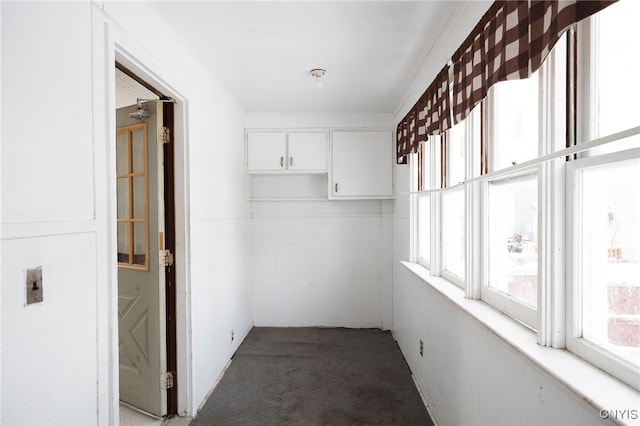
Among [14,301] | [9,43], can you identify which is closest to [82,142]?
[9,43]

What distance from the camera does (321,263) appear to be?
4.21 meters

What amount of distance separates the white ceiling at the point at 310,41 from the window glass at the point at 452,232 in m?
1.05

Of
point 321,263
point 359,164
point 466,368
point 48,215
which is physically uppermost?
point 359,164

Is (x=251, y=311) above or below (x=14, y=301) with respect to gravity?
below

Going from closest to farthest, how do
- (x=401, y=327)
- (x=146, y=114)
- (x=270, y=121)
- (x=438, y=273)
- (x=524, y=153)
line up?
(x=524, y=153) < (x=146, y=114) < (x=438, y=273) < (x=401, y=327) < (x=270, y=121)

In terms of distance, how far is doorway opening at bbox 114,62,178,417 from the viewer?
7.73 ft

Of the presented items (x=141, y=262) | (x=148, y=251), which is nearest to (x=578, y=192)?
(x=148, y=251)

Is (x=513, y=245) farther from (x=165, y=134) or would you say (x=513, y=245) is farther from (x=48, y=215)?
(x=165, y=134)

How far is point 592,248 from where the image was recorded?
1.12m

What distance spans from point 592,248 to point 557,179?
0.25m

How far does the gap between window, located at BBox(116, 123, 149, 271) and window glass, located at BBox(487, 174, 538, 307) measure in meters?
2.16

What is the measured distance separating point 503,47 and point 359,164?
104 inches

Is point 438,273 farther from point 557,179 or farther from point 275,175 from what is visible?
point 275,175

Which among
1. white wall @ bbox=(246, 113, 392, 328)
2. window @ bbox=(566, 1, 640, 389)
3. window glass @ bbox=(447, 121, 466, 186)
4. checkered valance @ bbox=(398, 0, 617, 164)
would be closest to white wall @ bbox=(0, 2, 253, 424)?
checkered valance @ bbox=(398, 0, 617, 164)
